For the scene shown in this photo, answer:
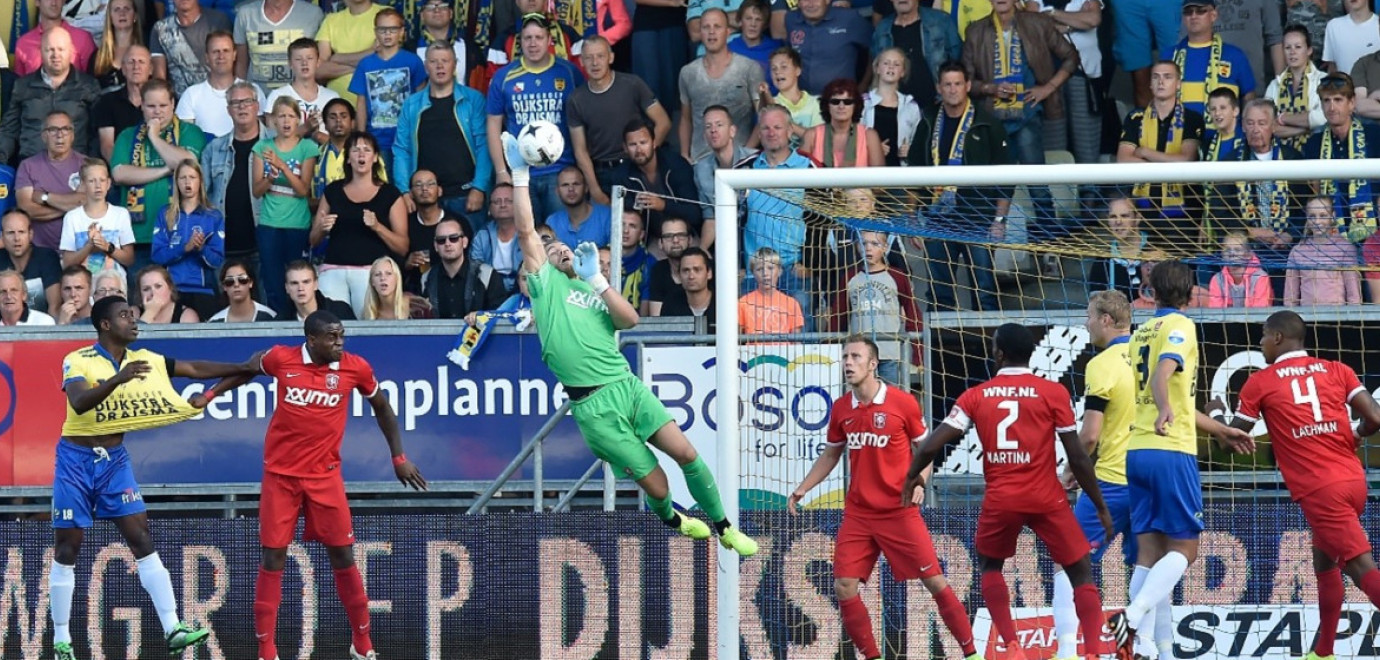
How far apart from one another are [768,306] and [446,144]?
3.68 m

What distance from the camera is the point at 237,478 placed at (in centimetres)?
1388

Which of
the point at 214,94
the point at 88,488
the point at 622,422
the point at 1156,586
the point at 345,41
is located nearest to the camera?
the point at 1156,586

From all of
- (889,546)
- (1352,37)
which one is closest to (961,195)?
(1352,37)

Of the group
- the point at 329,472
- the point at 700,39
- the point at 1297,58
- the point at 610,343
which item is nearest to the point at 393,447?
the point at 329,472

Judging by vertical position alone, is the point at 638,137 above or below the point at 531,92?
below

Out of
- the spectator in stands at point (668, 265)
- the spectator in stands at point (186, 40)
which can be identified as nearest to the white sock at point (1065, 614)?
the spectator in stands at point (668, 265)

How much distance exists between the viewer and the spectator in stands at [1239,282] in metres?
13.5

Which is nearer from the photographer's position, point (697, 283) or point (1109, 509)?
point (1109, 509)

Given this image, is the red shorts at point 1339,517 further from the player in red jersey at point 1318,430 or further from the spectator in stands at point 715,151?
the spectator in stands at point 715,151

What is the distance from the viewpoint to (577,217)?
15406 mm

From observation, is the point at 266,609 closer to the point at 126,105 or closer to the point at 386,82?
the point at 386,82

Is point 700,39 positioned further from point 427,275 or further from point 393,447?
point 393,447

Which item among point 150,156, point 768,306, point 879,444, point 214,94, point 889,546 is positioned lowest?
point 889,546

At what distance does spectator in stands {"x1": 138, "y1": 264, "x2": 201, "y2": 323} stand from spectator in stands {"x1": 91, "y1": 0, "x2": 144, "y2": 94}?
315cm
